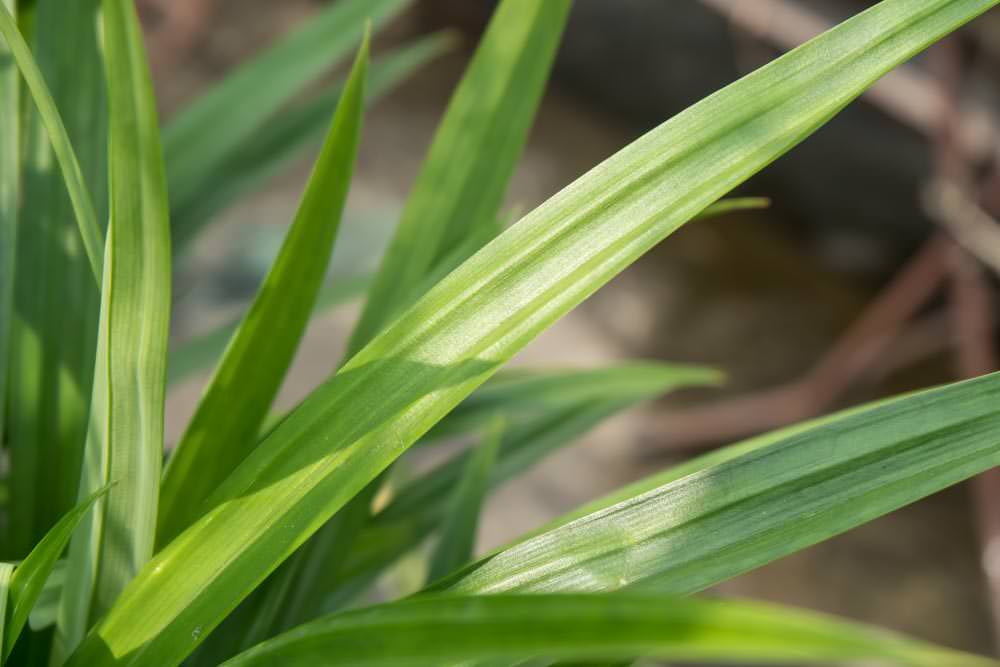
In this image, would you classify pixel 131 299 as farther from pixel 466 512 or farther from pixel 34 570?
pixel 466 512

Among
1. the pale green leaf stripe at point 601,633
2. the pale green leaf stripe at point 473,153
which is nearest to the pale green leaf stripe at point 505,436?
the pale green leaf stripe at point 473,153

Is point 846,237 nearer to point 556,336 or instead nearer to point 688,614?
point 556,336

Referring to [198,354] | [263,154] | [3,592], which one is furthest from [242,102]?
[3,592]

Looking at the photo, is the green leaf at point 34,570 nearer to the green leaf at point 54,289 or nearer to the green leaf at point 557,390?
the green leaf at point 54,289

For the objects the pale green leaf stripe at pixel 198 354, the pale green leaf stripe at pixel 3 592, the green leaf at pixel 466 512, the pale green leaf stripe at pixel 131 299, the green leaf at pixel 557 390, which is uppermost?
the green leaf at pixel 557 390

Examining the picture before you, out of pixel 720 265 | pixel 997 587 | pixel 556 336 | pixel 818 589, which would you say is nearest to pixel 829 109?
pixel 997 587
